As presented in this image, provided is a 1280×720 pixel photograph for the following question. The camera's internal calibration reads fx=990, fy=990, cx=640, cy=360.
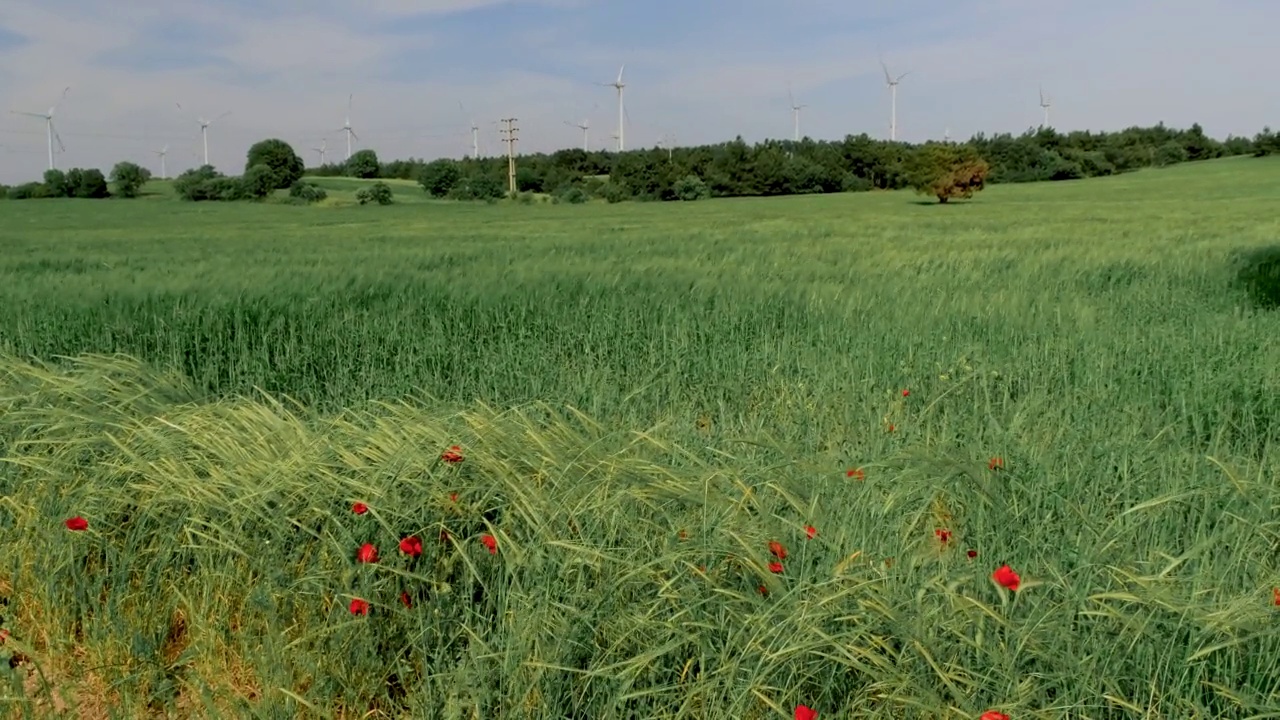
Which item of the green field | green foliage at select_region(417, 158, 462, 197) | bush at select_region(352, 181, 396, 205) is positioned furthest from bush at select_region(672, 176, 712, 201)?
the green field

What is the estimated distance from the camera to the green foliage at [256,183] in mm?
58406

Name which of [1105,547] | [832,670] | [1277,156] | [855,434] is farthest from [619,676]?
[1277,156]

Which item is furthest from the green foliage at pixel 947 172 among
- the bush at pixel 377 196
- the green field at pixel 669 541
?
the green field at pixel 669 541

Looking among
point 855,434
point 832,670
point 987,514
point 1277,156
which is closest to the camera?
point 832,670

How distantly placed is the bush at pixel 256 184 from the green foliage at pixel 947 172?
123ft

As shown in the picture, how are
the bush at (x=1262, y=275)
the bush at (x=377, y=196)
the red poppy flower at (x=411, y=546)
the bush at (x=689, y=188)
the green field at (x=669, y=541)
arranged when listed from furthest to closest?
the bush at (x=689, y=188), the bush at (x=377, y=196), the bush at (x=1262, y=275), the red poppy flower at (x=411, y=546), the green field at (x=669, y=541)

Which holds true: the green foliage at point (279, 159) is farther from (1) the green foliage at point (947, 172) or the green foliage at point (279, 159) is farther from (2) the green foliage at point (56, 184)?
(1) the green foliage at point (947, 172)

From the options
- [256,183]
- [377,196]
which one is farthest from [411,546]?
[256,183]

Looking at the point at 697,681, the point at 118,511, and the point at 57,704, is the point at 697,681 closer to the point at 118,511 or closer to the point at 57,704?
the point at 57,704

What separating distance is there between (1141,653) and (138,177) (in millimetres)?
70415

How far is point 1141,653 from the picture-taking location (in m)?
2.43

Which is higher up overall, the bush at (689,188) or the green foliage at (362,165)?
the green foliage at (362,165)

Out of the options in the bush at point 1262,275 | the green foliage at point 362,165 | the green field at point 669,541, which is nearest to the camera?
the green field at point 669,541

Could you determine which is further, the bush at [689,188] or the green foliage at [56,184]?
the bush at [689,188]
